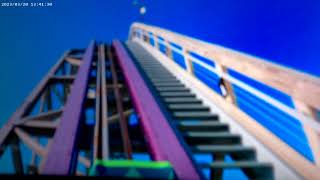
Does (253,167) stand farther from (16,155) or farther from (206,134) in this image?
(16,155)

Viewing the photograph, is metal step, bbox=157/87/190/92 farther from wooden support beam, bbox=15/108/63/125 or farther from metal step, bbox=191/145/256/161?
metal step, bbox=191/145/256/161

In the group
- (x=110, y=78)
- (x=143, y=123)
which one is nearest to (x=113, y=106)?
(x=110, y=78)

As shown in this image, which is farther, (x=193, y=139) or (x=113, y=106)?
(x=113, y=106)

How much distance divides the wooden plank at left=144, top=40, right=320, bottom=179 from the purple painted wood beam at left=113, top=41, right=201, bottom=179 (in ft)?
2.51

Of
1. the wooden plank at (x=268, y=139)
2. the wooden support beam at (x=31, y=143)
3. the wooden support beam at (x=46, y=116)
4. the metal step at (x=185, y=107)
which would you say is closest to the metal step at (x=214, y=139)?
the wooden plank at (x=268, y=139)

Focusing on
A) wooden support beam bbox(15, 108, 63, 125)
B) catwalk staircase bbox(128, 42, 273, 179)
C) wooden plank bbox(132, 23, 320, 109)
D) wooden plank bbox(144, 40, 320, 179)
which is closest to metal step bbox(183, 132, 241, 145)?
catwalk staircase bbox(128, 42, 273, 179)

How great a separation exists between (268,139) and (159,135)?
93 centimetres

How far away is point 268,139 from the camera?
106 inches

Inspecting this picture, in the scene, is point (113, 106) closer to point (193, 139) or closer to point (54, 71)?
point (54, 71)

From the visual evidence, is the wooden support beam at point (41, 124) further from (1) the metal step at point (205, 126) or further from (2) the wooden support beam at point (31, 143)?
(1) the metal step at point (205, 126)

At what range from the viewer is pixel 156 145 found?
2.38 meters

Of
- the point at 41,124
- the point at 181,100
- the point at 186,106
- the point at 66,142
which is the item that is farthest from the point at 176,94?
the point at 66,142

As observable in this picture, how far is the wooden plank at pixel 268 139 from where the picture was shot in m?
2.18

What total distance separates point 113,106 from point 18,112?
132 centimetres
